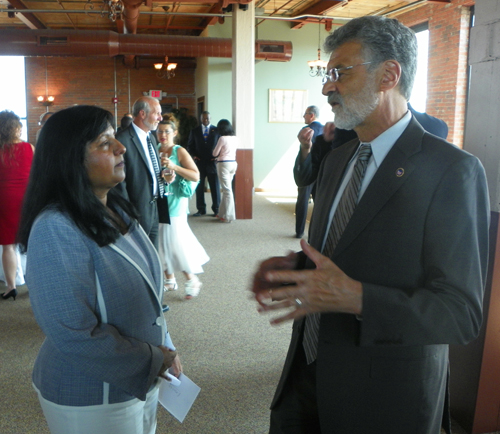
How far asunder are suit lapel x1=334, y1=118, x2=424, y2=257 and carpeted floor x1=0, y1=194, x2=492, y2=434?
1.62 feet

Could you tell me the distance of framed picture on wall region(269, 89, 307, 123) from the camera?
12.9 meters

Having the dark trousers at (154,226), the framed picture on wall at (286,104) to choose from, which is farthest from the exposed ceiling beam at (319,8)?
the dark trousers at (154,226)

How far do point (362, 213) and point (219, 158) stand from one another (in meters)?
7.20

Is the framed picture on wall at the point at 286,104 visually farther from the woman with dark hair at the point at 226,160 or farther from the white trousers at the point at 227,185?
the white trousers at the point at 227,185

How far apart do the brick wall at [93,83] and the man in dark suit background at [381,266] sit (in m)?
15.3

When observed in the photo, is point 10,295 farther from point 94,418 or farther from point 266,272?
point 266,272

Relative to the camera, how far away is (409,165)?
4.20 ft

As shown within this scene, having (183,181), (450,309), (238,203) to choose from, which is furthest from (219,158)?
(450,309)

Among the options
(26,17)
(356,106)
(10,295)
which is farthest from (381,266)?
(26,17)

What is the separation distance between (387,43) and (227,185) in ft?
22.9

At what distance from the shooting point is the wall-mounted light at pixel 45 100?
15117 millimetres

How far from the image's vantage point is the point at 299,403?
1619mm

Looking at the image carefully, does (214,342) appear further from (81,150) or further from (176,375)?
(81,150)

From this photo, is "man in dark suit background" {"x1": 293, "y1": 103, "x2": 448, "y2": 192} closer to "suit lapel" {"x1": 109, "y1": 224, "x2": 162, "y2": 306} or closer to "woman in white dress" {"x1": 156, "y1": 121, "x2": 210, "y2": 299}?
"woman in white dress" {"x1": 156, "y1": 121, "x2": 210, "y2": 299}
